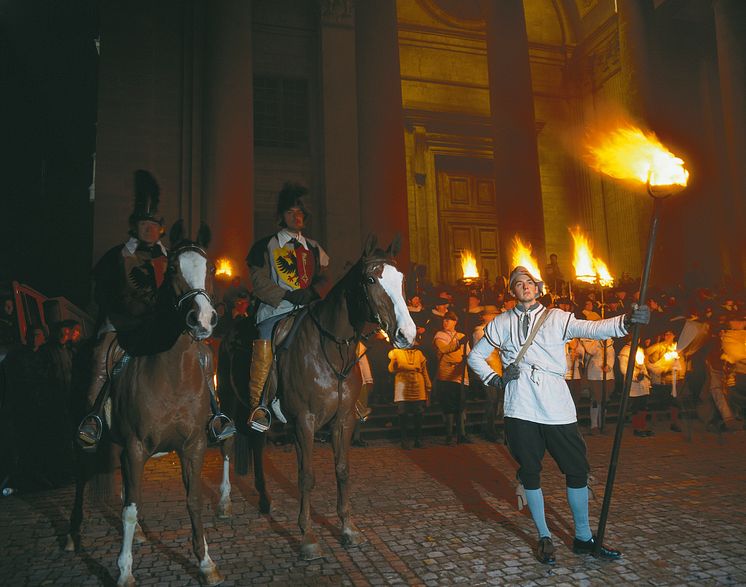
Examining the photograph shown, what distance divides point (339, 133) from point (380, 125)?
2907 millimetres

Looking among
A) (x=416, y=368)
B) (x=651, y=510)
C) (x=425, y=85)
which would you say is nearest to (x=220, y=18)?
(x=425, y=85)

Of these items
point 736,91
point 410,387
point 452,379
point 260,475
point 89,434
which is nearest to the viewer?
point 89,434

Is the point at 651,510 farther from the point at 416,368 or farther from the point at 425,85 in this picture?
the point at 425,85

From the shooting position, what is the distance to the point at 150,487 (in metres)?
7.57

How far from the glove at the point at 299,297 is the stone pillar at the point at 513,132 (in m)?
12.8

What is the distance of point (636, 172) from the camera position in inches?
192

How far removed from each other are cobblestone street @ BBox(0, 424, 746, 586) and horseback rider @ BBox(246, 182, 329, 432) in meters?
1.44

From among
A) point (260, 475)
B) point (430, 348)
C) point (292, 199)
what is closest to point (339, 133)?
point (430, 348)

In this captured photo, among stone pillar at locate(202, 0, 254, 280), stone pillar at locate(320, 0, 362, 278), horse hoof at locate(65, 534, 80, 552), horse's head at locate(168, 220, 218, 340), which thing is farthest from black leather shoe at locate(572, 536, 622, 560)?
stone pillar at locate(320, 0, 362, 278)

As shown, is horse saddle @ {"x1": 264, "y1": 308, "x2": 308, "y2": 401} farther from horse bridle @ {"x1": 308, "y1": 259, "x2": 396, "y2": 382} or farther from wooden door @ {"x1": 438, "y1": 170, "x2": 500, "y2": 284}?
wooden door @ {"x1": 438, "y1": 170, "x2": 500, "y2": 284}

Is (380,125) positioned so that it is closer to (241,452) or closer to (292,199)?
(292,199)

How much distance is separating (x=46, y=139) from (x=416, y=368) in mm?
18611

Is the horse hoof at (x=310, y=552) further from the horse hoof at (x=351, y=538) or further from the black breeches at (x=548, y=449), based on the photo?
the black breeches at (x=548, y=449)

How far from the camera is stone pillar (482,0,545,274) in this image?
18094 millimetres
